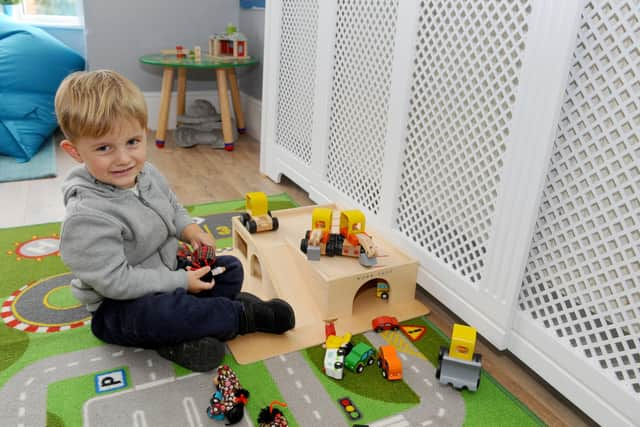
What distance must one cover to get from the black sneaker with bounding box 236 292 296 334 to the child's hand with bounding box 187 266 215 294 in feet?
0.33

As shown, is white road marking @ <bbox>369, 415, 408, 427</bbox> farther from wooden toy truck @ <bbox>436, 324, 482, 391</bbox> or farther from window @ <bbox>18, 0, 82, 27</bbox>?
window @ <bbox>18, 0, 82, 27</bbox>

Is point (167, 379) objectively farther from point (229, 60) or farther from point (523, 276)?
point (229, 60)

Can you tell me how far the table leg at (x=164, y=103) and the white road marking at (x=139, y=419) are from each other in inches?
76.4

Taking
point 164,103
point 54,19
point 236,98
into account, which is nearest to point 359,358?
point 164,103

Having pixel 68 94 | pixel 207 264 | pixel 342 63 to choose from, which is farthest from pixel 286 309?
pixel 342 63

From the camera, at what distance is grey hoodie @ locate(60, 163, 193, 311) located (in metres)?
1.01

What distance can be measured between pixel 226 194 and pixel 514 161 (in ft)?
4.20

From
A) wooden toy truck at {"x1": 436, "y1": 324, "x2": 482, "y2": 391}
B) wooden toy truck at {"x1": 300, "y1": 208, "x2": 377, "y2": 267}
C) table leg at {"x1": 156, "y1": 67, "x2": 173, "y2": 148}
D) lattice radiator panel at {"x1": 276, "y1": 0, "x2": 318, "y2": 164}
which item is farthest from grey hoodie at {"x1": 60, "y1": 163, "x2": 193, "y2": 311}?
table leg at {"x1": 156, "y1": 67, "x2": 173, "y2": 148}

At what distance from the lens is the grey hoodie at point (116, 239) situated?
3.31 feet

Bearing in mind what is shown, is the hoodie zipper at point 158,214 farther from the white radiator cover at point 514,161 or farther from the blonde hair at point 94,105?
the white radiator cover at point 514,161

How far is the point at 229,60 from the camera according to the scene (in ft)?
8.75

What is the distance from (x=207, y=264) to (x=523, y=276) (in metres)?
0.70

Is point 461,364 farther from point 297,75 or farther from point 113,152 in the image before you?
point 297,75

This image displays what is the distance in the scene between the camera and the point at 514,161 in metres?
1.11
